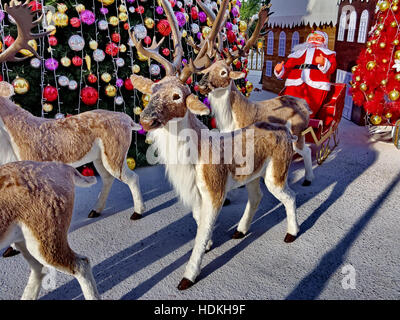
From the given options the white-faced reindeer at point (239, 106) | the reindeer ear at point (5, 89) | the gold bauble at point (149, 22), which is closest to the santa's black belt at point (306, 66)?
the white-faced reindeer at point (239, 106)

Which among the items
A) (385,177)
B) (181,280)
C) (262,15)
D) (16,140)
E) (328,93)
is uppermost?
(262,15)

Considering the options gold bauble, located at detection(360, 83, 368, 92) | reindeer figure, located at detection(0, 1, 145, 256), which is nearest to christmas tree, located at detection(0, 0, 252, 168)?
reindeer figure, located at detection(0, 1, 145, 256)

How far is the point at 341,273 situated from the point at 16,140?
309 cm

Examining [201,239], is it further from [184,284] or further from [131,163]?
[131,163]

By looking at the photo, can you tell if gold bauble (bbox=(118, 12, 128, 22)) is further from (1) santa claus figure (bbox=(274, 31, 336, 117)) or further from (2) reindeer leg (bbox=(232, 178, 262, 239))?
(2) reindeer leg (bbox=(232, 178, 262, 239))

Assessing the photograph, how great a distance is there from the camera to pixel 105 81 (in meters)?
4.69

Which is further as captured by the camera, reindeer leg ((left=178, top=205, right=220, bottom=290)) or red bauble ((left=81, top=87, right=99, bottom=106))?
red bauble ((left=81, top=87, right=99, bottom=106))

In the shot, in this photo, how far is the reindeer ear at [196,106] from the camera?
95.9 inches

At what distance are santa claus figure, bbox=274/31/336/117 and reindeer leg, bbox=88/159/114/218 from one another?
3.62m

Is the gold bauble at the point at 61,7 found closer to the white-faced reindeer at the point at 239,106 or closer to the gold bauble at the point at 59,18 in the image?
the gold bauble at the point at 59,18

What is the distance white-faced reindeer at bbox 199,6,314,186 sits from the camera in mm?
3920
